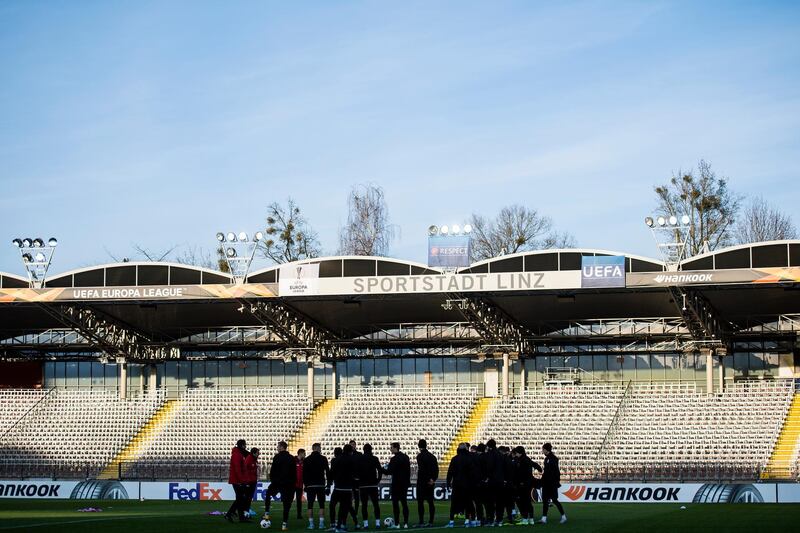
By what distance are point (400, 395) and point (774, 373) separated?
15.6 meters

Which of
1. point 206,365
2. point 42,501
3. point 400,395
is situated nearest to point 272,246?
point 206,365

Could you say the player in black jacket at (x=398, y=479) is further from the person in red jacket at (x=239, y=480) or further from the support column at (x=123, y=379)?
the support column at (x=123, y=379)

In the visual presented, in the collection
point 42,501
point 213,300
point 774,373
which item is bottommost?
point 42,501

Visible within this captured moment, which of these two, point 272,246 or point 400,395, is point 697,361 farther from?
point 272,246

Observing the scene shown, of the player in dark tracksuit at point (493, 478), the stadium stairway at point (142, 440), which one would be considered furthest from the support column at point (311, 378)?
the player in dark tracksuit at point (493, 478)

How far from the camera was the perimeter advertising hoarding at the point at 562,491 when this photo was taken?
3516cm

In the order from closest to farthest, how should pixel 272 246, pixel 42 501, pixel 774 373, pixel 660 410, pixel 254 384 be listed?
pixel 42 501
pixel 660 410
pixel 774 373
pixel 254 384
pixel 272 246

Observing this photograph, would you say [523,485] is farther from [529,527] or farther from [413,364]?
[413,364]

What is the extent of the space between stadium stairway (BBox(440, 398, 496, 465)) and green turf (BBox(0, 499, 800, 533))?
39.4ft

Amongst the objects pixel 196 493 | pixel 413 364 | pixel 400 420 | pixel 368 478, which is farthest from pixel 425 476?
pixel 413 364

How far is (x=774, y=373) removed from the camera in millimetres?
49844

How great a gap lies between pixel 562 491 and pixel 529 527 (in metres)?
13.5

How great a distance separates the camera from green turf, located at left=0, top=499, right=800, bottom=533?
23297 mm

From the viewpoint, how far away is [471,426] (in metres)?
48.2
